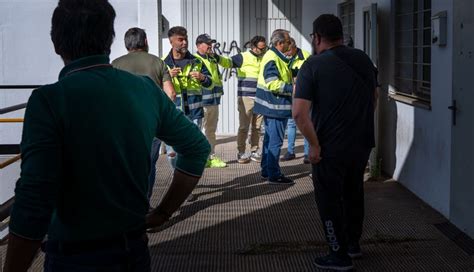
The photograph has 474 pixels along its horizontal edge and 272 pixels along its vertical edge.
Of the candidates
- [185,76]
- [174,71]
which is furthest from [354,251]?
[185,76]

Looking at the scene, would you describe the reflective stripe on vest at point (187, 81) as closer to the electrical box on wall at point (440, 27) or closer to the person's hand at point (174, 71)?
the person's hand at point (174, 71)

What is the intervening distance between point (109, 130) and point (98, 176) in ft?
0.51

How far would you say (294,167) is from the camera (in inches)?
435

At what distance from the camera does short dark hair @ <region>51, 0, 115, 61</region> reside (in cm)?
267

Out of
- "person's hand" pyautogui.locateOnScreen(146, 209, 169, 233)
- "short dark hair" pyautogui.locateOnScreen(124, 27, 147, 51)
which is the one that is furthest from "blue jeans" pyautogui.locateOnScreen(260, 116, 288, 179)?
"person's hand" pyautogui.locateOnScreen(146, 209, 169, 233)

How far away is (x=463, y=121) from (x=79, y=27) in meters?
4.86

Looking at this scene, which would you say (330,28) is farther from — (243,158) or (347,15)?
(347,15)

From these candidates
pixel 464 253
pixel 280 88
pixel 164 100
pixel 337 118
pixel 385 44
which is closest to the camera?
pixel 164 100

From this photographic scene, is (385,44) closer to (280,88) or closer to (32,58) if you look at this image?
(280,88)

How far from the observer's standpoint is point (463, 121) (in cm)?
686

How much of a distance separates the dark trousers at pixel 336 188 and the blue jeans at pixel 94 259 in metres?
3.06

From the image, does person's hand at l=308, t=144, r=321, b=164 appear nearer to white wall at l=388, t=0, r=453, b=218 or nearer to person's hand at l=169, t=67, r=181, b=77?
white wall at l=388, t=0, r=453, b=218

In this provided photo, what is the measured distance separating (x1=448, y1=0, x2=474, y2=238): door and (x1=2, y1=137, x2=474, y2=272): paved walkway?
28cm

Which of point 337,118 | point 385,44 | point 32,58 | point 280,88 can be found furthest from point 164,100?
point 32,58
